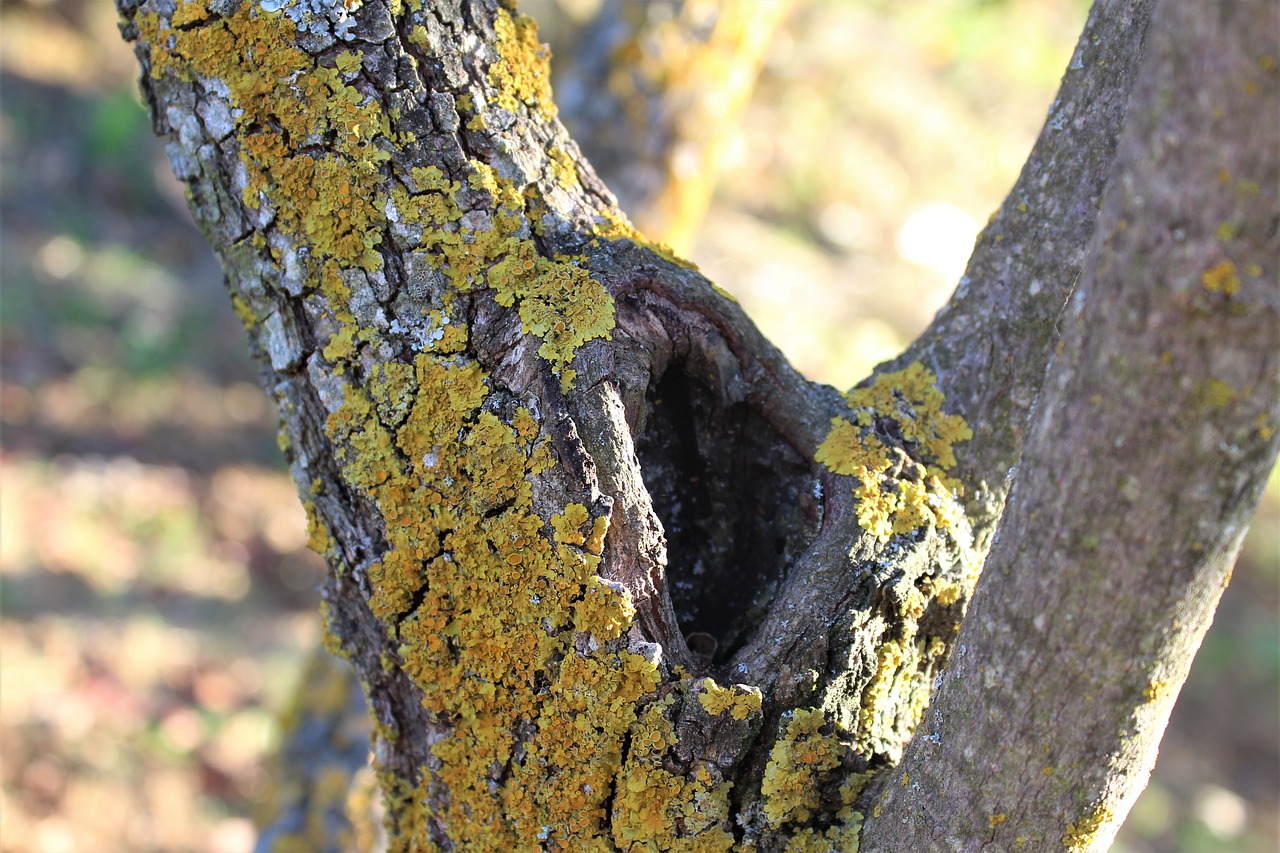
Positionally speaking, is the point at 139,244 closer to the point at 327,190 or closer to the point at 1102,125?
the point at 327,190

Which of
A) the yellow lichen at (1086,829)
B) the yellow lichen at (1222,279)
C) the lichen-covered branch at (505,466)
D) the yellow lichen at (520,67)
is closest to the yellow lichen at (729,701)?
the lichen-covered branch at (505,466)

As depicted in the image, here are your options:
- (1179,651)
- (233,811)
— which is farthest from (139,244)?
(1179,651)

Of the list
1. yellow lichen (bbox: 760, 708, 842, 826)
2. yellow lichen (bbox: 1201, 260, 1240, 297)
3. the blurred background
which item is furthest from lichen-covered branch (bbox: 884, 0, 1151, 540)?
the blurred background

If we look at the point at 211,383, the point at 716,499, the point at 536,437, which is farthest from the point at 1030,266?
the point at 211,383

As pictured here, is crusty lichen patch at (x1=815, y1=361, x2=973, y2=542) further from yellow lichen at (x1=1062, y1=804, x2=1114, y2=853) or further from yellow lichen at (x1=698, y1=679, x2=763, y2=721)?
yellow lichen at (x1=1062, y1=804, x2=1114, y2=853)

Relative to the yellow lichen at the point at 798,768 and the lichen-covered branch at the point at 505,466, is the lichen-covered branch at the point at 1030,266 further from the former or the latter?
the yellow lichen at the point at 798,768

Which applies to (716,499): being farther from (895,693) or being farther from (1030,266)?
(1030,266)
